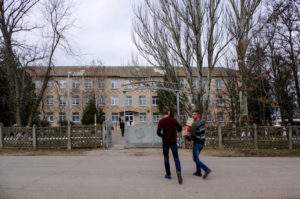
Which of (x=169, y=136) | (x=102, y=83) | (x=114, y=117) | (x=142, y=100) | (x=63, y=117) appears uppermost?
(x=102, y=83)

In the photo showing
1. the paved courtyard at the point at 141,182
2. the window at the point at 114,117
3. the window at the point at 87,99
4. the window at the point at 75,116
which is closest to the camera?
the paved courtyard at the point at 141,182

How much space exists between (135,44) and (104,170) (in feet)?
40.2

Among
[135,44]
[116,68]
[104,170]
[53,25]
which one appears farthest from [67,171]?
[116,68]

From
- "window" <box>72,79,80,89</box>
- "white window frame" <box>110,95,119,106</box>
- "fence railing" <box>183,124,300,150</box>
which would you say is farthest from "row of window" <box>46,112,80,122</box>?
"fence railing" <box>183,124,300,150</box>


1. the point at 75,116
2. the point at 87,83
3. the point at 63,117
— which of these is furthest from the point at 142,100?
the point at 63,117

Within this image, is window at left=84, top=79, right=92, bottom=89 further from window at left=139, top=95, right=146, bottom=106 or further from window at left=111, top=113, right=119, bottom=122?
window at left=139, top=95, right=146, bottom=106

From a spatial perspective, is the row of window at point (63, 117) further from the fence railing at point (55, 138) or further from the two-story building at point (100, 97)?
the fence railing at point (55, 138)

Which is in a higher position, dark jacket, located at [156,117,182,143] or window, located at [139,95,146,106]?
window, located at [139,95,146,106]

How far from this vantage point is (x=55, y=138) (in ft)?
48.0

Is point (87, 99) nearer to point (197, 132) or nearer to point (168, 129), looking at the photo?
point (197, 132)

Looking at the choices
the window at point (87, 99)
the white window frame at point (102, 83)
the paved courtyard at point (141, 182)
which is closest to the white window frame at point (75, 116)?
the window at point (87, 99)

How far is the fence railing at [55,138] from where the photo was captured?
14.6 meters

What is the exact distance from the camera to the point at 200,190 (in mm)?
5750

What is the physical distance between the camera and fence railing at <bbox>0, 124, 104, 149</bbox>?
1463cm
